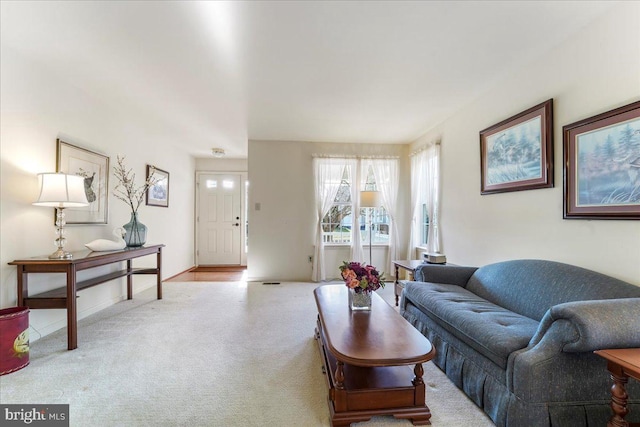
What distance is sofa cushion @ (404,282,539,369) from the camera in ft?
5.02

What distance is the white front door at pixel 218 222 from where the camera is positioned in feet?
20.8

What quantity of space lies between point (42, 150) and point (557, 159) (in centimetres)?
442

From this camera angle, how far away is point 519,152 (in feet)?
8.31

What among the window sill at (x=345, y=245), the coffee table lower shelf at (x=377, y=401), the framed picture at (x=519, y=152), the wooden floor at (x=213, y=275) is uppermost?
the framed picture at (x=519, y=152)

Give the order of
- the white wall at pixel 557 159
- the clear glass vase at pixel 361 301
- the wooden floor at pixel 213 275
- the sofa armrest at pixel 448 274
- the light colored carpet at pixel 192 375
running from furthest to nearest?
Answer: the wooden floor at pixel 213 275
the sofa armrest at pixel 448 274
the clear glass vase at pixel 361 301
the white wall at pixel 557 159
the light colored carpet at pixel 192 375

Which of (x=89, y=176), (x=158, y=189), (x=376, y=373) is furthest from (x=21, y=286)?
(x=376, y=373)

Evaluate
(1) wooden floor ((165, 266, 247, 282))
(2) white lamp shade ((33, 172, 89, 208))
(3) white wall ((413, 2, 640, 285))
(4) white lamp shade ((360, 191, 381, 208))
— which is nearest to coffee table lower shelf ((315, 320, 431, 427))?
(3) white wall ((413, 2, 640, 285))

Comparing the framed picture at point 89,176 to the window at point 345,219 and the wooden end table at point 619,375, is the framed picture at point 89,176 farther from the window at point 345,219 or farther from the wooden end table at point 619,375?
the wooden end table at point 619,375

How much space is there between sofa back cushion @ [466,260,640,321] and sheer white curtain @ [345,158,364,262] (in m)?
2.44

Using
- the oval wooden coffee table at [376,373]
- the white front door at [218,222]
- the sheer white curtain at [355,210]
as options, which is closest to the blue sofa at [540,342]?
the oval wooden coffee table at [376,373]

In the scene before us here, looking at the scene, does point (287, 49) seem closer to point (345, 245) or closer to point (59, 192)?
point (59, 192)

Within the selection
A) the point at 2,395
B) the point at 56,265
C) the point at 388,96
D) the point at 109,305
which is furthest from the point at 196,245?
the point at 388,96

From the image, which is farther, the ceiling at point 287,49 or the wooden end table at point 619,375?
the ceiling at point 287,49

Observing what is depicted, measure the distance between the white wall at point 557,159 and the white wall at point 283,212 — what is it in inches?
91.2
